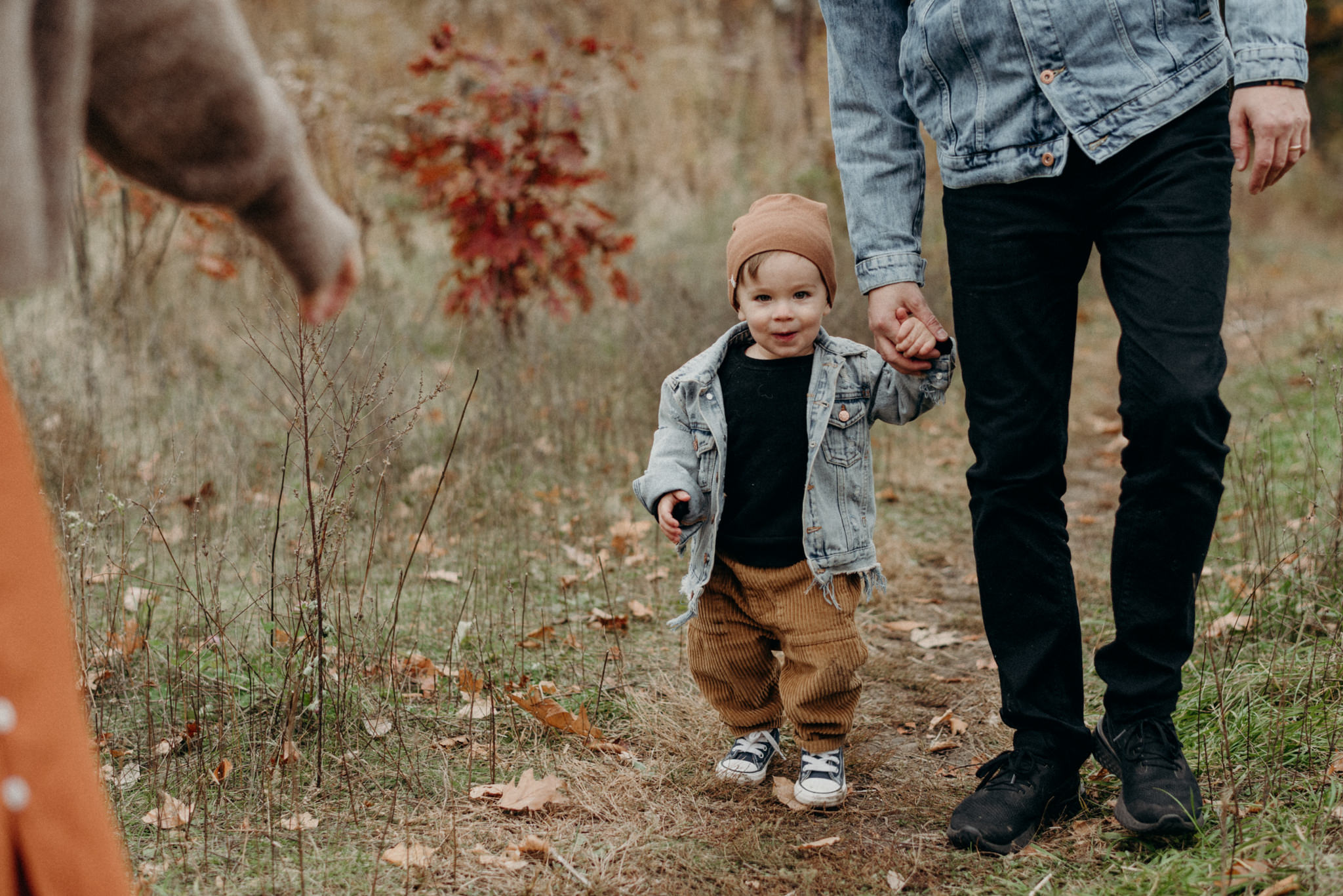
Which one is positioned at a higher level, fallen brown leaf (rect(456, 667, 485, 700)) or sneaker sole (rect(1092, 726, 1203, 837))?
sneaker sole (rect(1092, 726, 1203, 837))

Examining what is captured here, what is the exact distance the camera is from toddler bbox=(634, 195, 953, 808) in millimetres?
2488

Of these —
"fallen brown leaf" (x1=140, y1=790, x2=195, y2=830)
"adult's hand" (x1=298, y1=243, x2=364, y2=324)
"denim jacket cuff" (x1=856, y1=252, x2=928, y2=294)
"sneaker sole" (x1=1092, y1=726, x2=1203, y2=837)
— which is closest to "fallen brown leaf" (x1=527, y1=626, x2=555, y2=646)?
"fallen brown leaf" (x1=140, y1=790, x2=195, y2=830)

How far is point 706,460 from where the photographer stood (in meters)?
2.55

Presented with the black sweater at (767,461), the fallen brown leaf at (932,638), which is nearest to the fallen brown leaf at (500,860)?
the black sweater at (767,461)

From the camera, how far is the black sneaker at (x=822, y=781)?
2.52 metres

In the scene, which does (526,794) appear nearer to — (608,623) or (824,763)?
(824,763)

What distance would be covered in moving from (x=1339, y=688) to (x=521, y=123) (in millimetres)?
4672

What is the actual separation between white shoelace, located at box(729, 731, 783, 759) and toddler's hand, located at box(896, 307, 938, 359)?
40.2 inches

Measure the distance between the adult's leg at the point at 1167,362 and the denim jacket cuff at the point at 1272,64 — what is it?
10cm

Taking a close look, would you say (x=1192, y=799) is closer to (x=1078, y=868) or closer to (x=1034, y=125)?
(x=1078, y=868)

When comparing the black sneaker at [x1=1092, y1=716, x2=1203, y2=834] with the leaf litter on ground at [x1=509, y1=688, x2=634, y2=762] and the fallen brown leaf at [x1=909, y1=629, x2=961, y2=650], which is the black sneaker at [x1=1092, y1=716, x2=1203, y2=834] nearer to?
the leaf litter on ground at [x1=509, y1=688, x2=634, y2=762]

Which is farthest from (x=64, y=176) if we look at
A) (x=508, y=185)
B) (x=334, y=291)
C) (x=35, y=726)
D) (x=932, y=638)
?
(x=508, y=185)

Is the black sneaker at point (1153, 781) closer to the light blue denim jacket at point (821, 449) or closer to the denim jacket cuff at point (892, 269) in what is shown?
the light blue denim jacket at point (821, 449)

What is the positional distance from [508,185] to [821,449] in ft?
11.8
